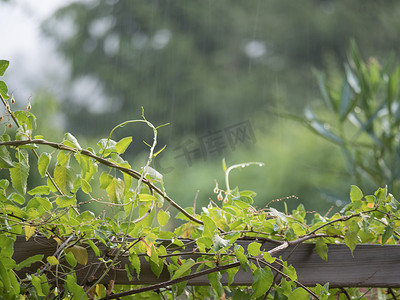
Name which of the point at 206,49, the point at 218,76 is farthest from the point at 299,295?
the point at 206,49

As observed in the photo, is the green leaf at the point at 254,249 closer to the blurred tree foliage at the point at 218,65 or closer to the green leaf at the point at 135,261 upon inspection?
the green leaf at the point at 135,261

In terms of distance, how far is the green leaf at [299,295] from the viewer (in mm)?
457

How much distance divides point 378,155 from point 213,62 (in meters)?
4.10

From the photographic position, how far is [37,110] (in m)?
2.78

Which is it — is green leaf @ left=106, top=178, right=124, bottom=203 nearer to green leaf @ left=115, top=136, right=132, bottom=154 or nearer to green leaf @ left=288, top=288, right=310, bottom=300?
green leaf @ left=115, top=136, right=132, bottom=154

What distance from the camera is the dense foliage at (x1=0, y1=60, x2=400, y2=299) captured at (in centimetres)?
42

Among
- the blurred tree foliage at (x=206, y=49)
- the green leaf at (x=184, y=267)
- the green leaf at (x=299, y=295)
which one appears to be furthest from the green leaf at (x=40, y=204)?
the blurred tree foliage at (x=206, y=49)

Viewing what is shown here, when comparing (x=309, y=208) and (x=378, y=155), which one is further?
(x=309, y=208)

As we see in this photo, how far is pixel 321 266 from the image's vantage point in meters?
0.53

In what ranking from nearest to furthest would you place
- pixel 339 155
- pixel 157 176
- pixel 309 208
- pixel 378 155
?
pixel 157 176, pixel 378 155, pixel 309 208, pixel 339 155

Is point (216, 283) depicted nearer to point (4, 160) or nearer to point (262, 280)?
point (262, 280)

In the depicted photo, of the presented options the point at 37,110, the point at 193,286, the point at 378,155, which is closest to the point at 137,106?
the point at 37,110

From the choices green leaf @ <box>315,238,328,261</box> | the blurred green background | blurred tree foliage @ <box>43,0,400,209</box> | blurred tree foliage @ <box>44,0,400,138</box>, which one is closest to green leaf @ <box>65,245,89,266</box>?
green leaf @ <box>315,238,328,261</box>

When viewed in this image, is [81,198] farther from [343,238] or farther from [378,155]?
[343,238]
